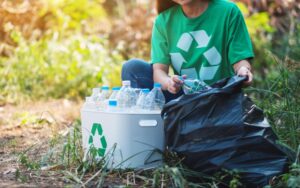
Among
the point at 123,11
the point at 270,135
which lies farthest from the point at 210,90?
the point at 123,11

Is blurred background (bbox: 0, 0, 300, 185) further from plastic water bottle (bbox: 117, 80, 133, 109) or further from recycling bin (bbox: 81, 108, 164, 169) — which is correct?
plastic water bottle (bbox: 117, 80, 133, 109)

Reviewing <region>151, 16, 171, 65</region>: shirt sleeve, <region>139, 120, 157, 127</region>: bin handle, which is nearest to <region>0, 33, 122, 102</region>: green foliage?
<region>151, 16, 171, 65</region>: shirt sleeve

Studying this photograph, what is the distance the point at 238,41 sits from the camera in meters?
2.96

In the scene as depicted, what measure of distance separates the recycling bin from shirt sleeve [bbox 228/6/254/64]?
2.01ft

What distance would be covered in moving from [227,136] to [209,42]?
0.81 meters

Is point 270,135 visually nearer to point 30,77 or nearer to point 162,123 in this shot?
point 162,123

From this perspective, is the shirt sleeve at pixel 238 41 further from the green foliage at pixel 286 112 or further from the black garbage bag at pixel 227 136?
the black garbage bag at pixel 227 136

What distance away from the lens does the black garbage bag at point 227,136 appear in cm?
236

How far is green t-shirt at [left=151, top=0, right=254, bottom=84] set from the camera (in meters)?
2.98

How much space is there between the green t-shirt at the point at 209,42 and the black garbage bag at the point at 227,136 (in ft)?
1.91

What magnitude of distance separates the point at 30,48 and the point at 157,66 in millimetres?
2702

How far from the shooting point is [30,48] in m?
5.52

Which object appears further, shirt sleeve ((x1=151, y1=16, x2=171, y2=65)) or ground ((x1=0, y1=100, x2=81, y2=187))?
shirt sleeve ((x1=151, y1=16, x2=171, y2=65))

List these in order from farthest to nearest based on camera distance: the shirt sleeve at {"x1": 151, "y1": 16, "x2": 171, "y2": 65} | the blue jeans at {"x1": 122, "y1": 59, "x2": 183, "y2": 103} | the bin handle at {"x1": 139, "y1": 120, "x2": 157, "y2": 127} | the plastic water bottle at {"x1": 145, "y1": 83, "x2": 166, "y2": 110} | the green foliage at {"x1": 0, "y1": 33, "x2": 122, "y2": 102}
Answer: the green foliage at {"x1": 0, "y1": 33, "x2": 122, "y2": 102} → the blue jeans at {"x1": 122, "y1": 59, "x2": 183, "y2": 103} → the shirt sleeve at {"x1": 151, "y1": 16, "x2": 171, "y2": 65} → the plastic water bottle at {"x1": 145, "y1": 83, "x2": 166, "y2": 110} → the bin handle at {"x1": 139, "y1": 120, "x2": 157, "y2": 127}
